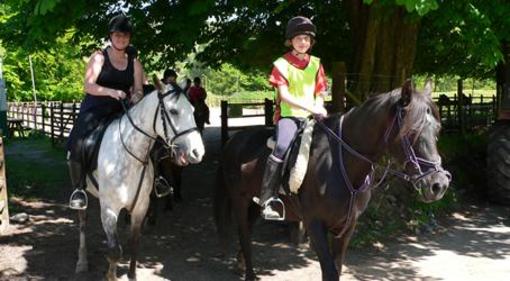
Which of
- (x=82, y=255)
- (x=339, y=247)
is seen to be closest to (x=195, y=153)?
(x=339, y=247)

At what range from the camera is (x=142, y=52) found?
10461mm

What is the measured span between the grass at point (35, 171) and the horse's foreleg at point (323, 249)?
7631 mm

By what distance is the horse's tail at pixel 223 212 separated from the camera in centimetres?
693

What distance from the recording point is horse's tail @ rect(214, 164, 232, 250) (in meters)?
6.93

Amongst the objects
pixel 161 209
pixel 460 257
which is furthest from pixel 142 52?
pixel 460 257

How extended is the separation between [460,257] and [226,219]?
127 inches

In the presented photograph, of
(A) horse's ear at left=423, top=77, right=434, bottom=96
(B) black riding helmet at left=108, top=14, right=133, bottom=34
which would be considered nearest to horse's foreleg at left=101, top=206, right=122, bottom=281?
(B) black riding helmet at left=108, top=14, right=133, bottom=34

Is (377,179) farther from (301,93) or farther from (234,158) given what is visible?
(234,158)

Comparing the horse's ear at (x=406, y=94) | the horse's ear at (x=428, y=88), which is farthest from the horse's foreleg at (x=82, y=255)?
the horse's ear at (x=428, y=88)

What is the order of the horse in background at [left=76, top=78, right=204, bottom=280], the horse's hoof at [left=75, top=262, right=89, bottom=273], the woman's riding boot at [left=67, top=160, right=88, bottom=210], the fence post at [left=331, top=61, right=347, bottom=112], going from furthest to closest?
→ the fence post at [left=331, top=61, right=347, bottom=112] < the horse's hoof at [left=75, top=262, right=89, bottom=273] < the woman's riding boot at [left=67, top=160, right=88, bottom=210] < the horse in background at [left=76, top=78, right=204, bottom=280]

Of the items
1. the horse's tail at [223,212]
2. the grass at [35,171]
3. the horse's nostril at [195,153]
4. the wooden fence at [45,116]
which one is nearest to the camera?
the horse's nostril at [195,153]

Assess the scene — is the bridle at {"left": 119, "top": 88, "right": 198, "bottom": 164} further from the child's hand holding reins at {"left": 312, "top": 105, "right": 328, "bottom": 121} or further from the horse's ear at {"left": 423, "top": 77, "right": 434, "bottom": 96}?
the horse's ear at {"left": 423, "top": 77, "right": 434, "bottom": 96}

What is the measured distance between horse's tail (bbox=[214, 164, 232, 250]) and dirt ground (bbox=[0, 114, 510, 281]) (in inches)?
15.9

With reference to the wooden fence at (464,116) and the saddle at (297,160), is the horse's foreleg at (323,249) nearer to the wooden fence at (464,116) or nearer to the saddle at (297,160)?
the saddle at (297,160)
